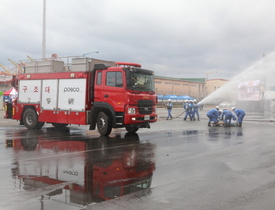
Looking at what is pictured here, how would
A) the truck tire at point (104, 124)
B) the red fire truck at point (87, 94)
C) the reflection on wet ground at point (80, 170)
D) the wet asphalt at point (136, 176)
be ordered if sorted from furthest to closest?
the truck tire at point (104, 124) → the red fire truck at point (87, 94) → the reflection on wet ground at point (80, 170) → the wet asphalt at point (136, 176)

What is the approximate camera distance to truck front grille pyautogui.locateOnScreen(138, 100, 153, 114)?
479 inches

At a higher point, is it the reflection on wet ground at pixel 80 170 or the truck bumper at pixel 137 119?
the truck bumper at pixel 137 119

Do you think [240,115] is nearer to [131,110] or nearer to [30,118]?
[131,110]

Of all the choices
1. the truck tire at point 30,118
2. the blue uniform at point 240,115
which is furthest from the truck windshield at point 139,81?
the blue uniform at point 240,115

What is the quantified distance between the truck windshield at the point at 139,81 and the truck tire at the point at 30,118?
576 centimetres

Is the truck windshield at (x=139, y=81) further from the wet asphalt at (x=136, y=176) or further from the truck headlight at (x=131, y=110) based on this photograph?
the wet asphalt at (x=136, y=176)

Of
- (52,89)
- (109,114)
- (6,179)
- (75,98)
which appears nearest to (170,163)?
(6,179)

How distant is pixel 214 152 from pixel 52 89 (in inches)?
333

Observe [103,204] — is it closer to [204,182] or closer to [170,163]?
[204,182]

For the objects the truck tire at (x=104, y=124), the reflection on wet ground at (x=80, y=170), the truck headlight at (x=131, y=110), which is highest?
the truck headlight at (x=131, y=110)

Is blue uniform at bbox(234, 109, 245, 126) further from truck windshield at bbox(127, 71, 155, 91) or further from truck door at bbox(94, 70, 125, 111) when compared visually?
truck door at bbox(94, 70, 125, 111)

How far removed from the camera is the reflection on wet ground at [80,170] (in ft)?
16.3

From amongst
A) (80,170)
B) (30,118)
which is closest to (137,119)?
(80,170)

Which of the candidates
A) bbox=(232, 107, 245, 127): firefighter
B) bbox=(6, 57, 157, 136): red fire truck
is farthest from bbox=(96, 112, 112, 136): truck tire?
bbox=(232, 107, 245, 127): firefighter
